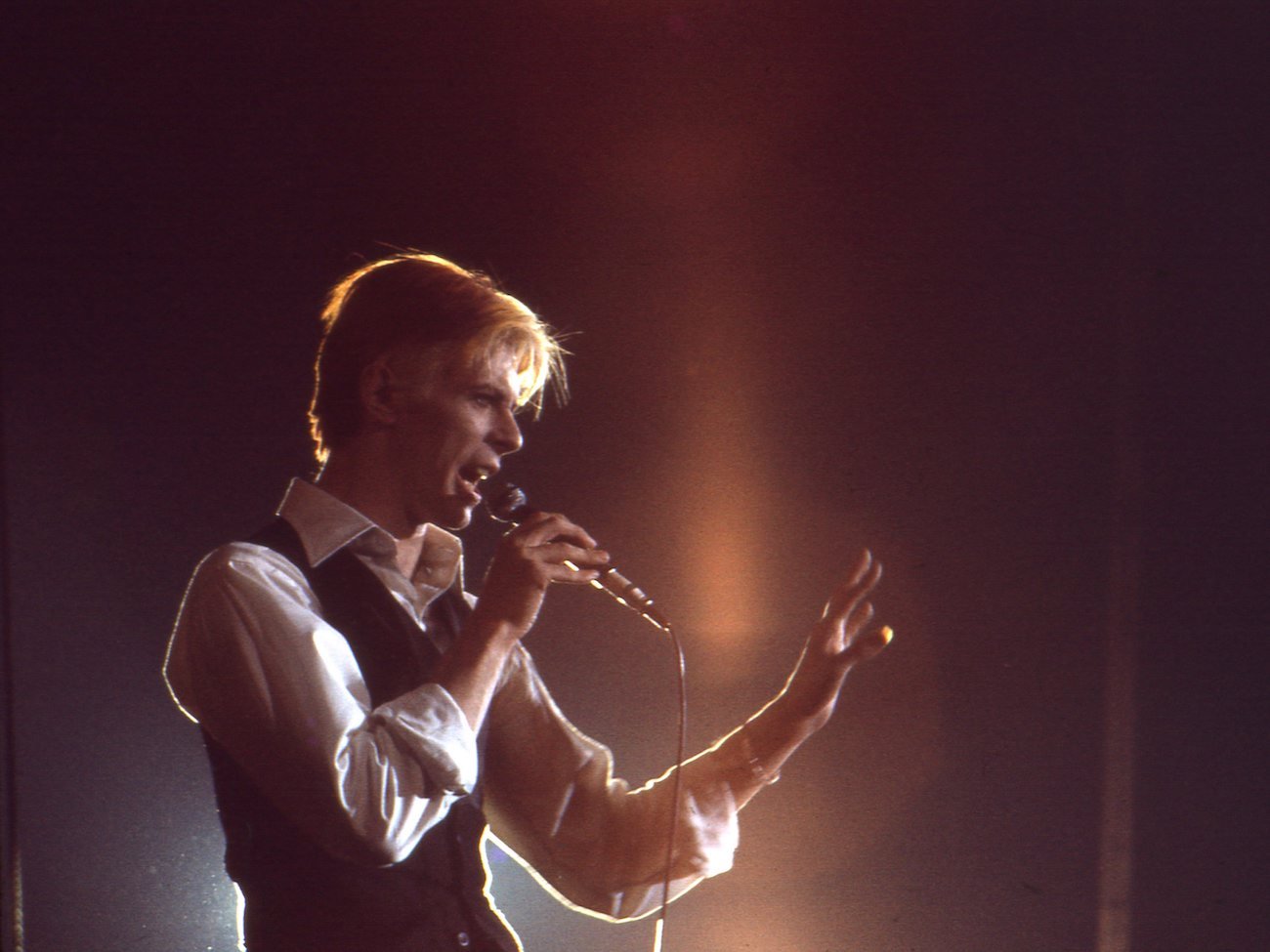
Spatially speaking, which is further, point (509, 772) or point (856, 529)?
point (856, 529)

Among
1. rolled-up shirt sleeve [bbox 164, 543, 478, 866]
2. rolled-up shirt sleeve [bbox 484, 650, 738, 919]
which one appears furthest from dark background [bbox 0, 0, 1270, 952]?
rolled-up shirt sleeve [bbox 164, 543, 478, 866]

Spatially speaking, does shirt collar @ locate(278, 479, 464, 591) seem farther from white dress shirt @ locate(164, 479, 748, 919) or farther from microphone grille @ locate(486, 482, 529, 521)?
microphone grille @ locate(486, 482, 529, 521)

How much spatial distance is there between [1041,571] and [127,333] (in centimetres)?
154

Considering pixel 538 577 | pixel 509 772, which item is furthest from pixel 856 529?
pixel 538 577

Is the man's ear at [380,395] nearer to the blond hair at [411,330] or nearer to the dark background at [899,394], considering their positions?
the blond hair at [411,330]

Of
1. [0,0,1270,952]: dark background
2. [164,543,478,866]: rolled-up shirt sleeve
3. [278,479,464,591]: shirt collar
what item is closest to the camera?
[164,543,478,866]: rolled-up shirt sleeve

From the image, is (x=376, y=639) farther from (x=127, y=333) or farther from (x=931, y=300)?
(x=931, y=300)

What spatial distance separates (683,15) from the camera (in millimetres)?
1853

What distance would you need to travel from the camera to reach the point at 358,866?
1119mm

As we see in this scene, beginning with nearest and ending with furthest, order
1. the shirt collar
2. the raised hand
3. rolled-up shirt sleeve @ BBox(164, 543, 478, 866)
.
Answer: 1. rolled-up shirt sleeve @ BBox(164, 543, 478, 866)
2. the shirt collar
3. the raised hand

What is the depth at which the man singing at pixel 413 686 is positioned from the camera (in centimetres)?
104

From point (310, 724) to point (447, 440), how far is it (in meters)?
0.37

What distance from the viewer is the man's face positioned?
1.26 metres

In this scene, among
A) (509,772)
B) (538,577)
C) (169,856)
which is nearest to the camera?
(538,577)
